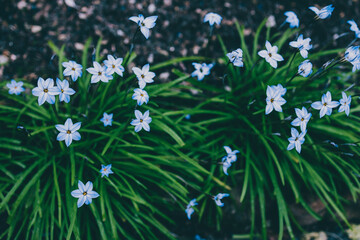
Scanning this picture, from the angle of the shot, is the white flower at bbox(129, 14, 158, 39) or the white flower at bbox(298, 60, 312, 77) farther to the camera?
the white flower at bbox(298, 60, 312, 77)

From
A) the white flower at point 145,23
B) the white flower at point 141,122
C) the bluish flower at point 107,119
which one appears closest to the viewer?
the white flower at point 145,23

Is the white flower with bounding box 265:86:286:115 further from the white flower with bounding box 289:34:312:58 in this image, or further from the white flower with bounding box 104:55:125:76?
the white flower with bounding box 104:55:125:76

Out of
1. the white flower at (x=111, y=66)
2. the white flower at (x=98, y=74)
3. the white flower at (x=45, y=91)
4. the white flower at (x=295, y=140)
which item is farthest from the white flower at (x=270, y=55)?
the white flower at (x=45, y=91)

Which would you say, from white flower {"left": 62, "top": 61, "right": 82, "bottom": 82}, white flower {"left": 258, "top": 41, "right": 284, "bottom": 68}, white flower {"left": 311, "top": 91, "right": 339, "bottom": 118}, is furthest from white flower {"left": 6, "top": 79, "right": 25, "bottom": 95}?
white flower {"left": 311, "top": 91, "right": 339, "bottom": 118}

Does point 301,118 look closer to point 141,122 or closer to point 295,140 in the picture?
point 295,140

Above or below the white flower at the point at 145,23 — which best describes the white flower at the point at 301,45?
below

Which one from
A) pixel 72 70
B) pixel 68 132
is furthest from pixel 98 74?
pixel 68 132

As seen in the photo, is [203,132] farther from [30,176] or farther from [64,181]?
[30,176]

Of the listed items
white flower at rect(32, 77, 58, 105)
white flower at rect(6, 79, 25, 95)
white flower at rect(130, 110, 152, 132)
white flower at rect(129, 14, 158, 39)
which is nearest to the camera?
white flower at rect(32, 77, 58, 105)

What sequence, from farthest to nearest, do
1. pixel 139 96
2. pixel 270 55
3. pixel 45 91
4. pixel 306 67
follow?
pixel 270 55 → pixel 306 67 → pixel 139 96 → pixel 45 91

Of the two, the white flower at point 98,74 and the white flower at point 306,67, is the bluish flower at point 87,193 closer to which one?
the white flower at point 98,74

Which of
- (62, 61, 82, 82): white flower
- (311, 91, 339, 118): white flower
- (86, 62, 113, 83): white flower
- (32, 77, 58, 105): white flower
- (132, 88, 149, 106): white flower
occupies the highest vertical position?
(62, 61, 82, 82): white flower

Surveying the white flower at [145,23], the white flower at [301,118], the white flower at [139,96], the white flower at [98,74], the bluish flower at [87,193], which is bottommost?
the bluish flower at [87,193]
